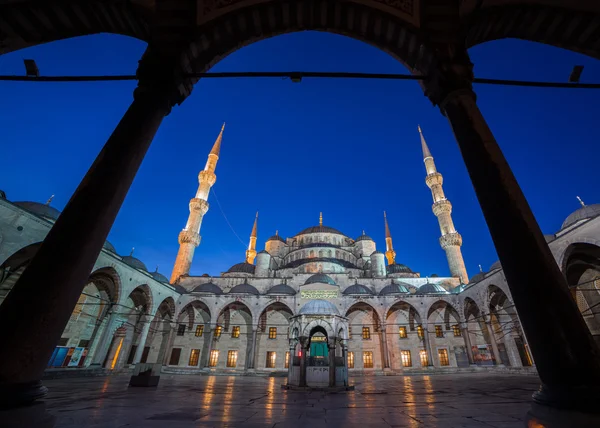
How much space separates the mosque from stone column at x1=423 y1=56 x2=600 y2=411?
802 centimetres

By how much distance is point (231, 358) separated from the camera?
24000 millimetres

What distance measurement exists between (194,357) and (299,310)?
52.9 feet

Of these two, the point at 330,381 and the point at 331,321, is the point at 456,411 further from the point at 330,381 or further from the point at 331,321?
the point at 331,321

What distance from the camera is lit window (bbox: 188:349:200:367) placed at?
937 inches

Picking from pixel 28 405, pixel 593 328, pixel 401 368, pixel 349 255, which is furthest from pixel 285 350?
pixel 28 405

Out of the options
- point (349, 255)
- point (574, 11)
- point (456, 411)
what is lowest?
point (456, 411)

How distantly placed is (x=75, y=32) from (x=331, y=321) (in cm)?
1072

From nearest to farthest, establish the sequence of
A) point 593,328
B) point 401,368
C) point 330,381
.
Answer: point 330,381 < point 593,328 < point 401,368

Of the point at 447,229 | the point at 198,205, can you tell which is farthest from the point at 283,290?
the point at 447,229

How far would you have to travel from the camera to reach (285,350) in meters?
23.9

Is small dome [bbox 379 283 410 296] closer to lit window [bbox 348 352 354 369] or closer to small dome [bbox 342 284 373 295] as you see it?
small dome [bbox 342 284 373 295]

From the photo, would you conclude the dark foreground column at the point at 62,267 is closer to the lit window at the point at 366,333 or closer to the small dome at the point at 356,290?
the small dome at the point at 356,290

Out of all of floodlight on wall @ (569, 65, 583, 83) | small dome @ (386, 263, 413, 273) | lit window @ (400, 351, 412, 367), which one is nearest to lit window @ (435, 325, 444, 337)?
lit window @ (400, 351, 412, 367)

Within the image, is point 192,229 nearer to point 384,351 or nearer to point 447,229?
point 384,351
